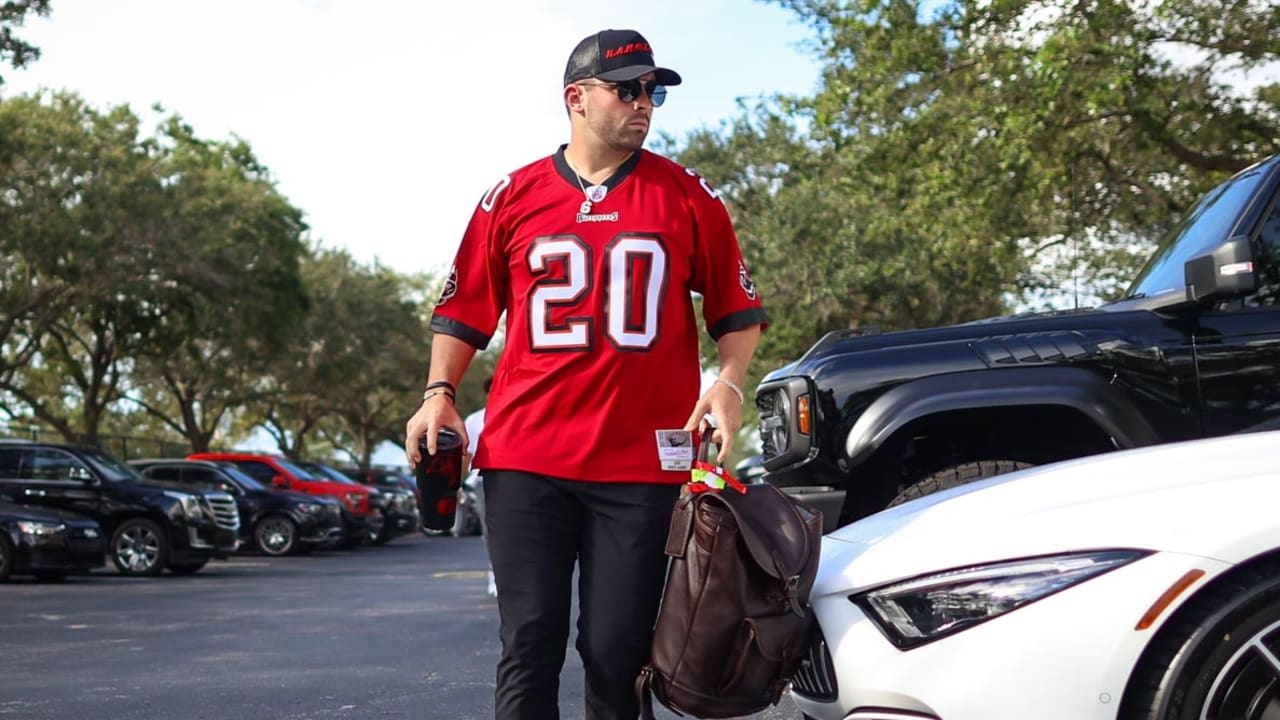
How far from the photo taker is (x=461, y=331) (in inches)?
158

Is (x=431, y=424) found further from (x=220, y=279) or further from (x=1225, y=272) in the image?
(x=220, y=279)

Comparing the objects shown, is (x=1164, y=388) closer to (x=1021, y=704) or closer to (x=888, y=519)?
(x=888, y=519)

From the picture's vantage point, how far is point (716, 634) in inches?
133

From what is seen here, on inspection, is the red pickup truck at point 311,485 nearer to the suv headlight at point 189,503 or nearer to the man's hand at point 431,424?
the suv headlight at point 189,503

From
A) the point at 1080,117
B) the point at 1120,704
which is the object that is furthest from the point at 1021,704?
the point at 1080,117

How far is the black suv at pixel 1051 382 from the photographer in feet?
18.5

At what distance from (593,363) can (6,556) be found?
1356cm

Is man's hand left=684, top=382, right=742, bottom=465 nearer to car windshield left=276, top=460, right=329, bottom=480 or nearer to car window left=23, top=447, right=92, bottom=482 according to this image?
car window left=23, top=447, right=92, bottom=482

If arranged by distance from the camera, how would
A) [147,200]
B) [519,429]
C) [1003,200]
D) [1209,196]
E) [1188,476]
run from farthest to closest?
[147,200] < [1003,200] < [1209,196] < [519,429] < [1188,476]

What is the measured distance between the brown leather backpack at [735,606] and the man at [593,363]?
0.68ft

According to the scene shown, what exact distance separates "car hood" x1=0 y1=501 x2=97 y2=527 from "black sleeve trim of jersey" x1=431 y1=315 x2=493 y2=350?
42.9ft

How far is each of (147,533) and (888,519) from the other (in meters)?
15.5

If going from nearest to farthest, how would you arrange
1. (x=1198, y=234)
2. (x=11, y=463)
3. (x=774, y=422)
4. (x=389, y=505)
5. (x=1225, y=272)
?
(x=1225, y=272) < (x=1198, y=234) < (x=774, y=422) < (x=11, y=463) < (x=389, y=505)

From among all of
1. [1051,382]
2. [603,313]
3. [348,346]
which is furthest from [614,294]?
[348,346]
